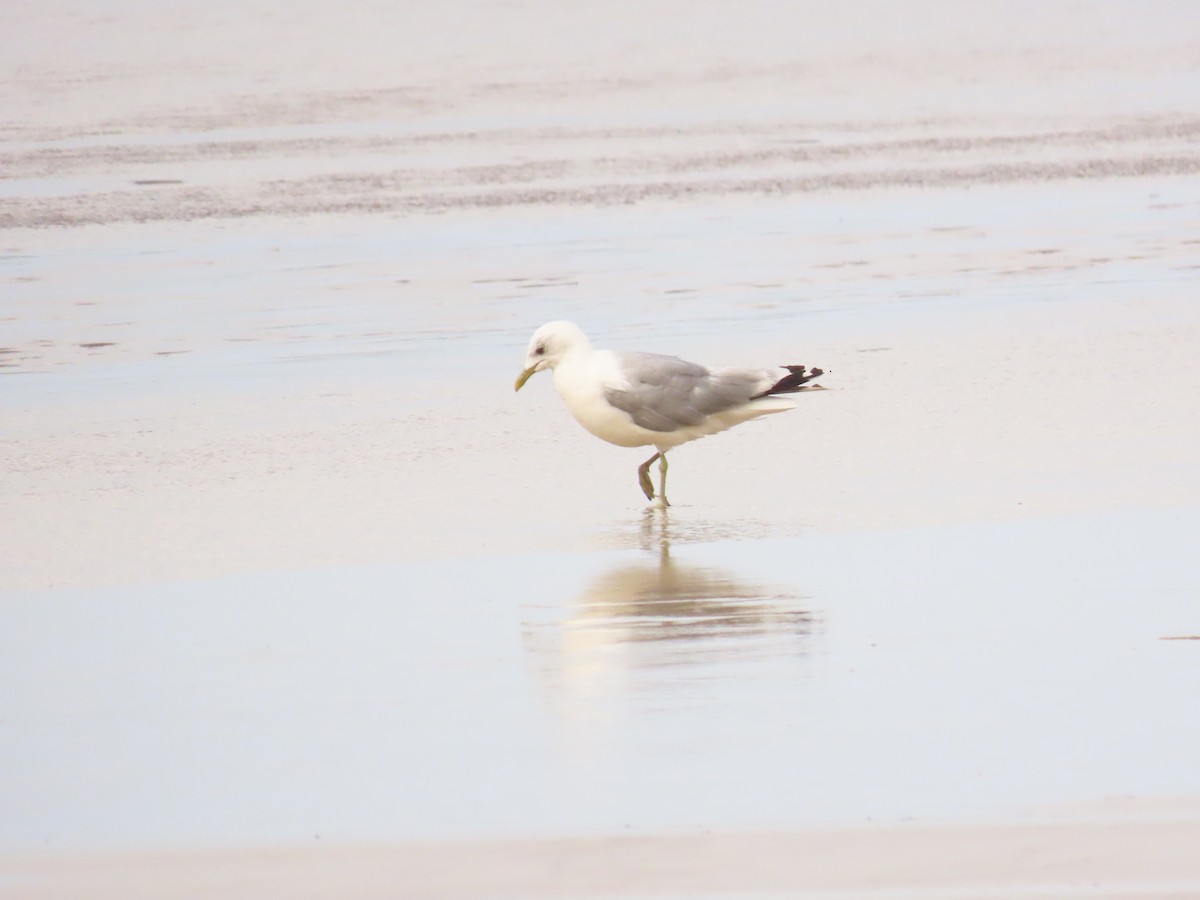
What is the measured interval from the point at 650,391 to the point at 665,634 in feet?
7.67

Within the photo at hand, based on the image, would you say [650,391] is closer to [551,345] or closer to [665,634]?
[551,345]

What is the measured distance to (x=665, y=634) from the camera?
5633 mm

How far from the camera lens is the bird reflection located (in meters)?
5.14

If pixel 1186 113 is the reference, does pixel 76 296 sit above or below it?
below

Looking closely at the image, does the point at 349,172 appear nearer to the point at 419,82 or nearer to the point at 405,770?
the point at 419,82

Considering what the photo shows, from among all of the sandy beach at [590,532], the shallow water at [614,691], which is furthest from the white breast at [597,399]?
the shallow water at [614,691]

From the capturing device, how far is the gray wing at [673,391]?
7.85m

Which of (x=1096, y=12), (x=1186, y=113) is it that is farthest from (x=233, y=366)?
(x=1096, y=12)

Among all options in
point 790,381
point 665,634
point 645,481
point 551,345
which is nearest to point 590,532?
point 645,481

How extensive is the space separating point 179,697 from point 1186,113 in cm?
1835

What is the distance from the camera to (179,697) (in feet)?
16.9

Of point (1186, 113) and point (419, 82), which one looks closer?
point (1186, 113)

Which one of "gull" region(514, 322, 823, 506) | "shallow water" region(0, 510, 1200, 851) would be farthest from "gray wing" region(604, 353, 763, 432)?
"shallow water" region(0, 510, 1200, 851)

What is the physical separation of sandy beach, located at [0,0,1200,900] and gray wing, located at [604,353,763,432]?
295 millimetres
